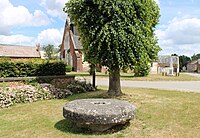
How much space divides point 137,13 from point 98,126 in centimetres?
631

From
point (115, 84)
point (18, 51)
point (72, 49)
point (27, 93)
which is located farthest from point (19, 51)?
point (115, 84)

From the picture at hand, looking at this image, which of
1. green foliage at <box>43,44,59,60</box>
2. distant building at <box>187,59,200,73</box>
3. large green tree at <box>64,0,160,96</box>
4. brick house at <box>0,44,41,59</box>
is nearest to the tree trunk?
large green tree at <box>64,0,160,96</box>

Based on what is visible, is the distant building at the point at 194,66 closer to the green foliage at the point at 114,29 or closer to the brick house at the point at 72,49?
the brick house at the point at 72,49

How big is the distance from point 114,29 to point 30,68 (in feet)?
20.9

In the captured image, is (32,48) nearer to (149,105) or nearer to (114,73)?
(114,73)

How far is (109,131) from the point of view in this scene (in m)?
6.32

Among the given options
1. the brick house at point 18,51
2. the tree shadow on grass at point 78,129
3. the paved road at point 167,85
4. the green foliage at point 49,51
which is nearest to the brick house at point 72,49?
the brick house at point 18,51

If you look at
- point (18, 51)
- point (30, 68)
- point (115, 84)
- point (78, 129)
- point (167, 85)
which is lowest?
point (78, 129)

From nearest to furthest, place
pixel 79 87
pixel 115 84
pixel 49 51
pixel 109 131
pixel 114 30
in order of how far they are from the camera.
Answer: pixel 109 131
pixel 114 30
pixel 115 84
pixel 79 87
pixel 49 51

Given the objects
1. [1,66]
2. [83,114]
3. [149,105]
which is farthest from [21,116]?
[1,66]

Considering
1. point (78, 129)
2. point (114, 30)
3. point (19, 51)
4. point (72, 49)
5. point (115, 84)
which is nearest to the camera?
point (78, 129)

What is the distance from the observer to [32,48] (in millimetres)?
45094

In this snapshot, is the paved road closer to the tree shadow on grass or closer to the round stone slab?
the tree shadow on grass

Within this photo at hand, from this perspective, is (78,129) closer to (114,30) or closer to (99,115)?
(99,115)
